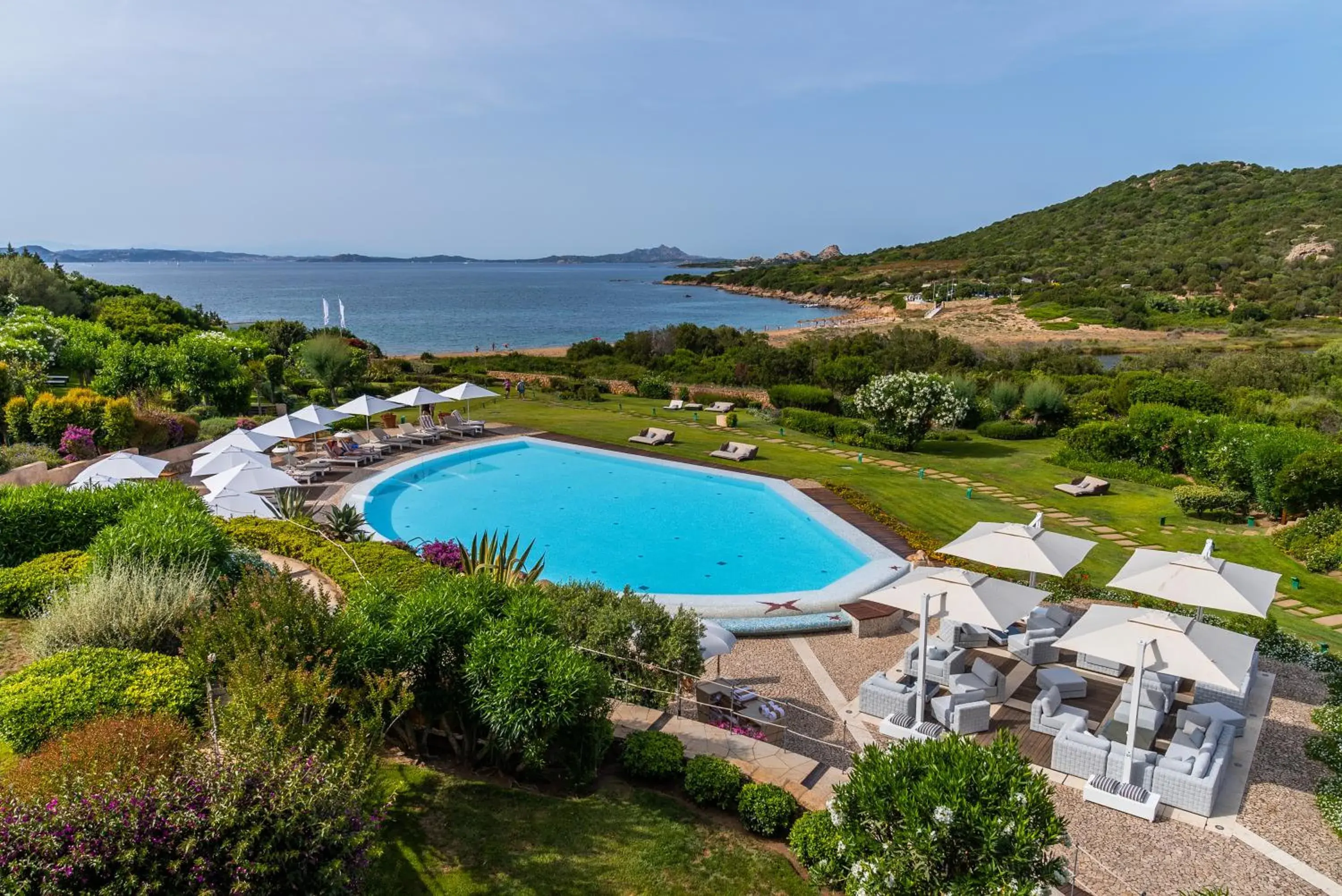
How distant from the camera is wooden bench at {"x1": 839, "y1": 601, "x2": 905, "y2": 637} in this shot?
472 inches

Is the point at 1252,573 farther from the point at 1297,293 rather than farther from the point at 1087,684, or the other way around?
the point at 1297,293

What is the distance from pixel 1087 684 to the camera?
10.3 metres

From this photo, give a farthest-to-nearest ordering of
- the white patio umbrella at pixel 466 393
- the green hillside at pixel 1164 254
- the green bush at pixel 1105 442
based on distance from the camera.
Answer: the green hillside at pixel 1164 254 → the white patio umbrella at pixel 466 393 → the green bush at pixel 1105 442

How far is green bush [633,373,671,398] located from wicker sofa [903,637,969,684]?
25308 millimetres

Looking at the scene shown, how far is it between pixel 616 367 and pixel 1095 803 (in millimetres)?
35275

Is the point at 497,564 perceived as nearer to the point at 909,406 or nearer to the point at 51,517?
the point at 51,517

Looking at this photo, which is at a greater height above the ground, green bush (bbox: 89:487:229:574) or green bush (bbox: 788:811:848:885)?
green bush (bbox: 89:487:229:574)

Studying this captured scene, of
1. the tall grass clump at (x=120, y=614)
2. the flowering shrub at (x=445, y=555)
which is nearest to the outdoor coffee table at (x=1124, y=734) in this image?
the flowering shrub at (x=445, y=555)

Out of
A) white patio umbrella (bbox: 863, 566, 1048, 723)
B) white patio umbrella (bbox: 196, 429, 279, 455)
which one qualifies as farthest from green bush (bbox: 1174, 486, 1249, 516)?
white patio umbrella (bbox: 196, 429, 279, 455)

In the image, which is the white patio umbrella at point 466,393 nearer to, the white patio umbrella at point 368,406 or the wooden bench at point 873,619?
the white patio umbrella at point 368,406

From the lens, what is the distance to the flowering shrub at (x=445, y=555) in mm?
12828

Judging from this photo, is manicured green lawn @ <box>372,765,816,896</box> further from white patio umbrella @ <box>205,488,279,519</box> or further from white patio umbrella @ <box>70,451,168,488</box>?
white patio umbrella @ <box>70,451,168,488</box>

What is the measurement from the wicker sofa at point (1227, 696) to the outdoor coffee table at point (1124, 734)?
0.93 meters

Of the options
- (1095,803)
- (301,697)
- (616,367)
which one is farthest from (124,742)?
(616,367)
